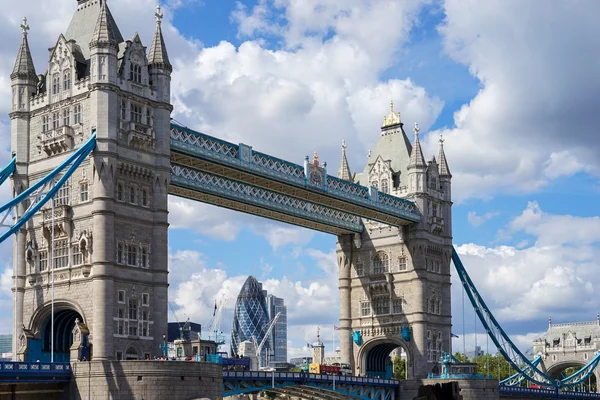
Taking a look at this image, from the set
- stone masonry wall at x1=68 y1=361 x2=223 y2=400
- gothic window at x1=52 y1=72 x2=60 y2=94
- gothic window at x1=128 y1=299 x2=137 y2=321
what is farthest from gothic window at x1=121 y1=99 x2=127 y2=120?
stone masonry wall at x1=68 y1=361 x2=223 y2=400

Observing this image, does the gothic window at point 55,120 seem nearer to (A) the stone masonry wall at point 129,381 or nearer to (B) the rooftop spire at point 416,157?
(A) the stone masonry wall at point 129,381

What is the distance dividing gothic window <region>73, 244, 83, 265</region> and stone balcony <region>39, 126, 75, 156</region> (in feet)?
22.6

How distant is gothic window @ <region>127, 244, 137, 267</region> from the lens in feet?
230

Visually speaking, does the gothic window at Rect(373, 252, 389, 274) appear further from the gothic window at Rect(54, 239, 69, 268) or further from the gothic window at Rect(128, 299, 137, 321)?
the gothic window at Rect(54, 239, 69, 268)

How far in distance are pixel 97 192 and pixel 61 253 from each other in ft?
18.3

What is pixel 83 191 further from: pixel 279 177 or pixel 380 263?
pixel 380 263

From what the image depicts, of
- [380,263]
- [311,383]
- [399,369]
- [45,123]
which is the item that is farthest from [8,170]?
[399,369]

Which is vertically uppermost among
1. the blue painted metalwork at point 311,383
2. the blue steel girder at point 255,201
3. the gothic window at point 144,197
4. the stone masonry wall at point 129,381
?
the blue steel girder at point 255,201

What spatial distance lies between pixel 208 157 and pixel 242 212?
14318 millimetres

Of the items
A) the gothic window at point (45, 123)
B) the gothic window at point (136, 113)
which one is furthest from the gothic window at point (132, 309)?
the gothic window at point (45, 123)

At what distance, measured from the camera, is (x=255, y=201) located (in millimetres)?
87812

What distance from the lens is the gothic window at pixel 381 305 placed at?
10425 centimetres

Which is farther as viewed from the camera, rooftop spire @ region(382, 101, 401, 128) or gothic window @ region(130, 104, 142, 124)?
rooftop spire @ region(382, 101, 401, 128)

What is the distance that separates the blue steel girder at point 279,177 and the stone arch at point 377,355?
12.3 m
